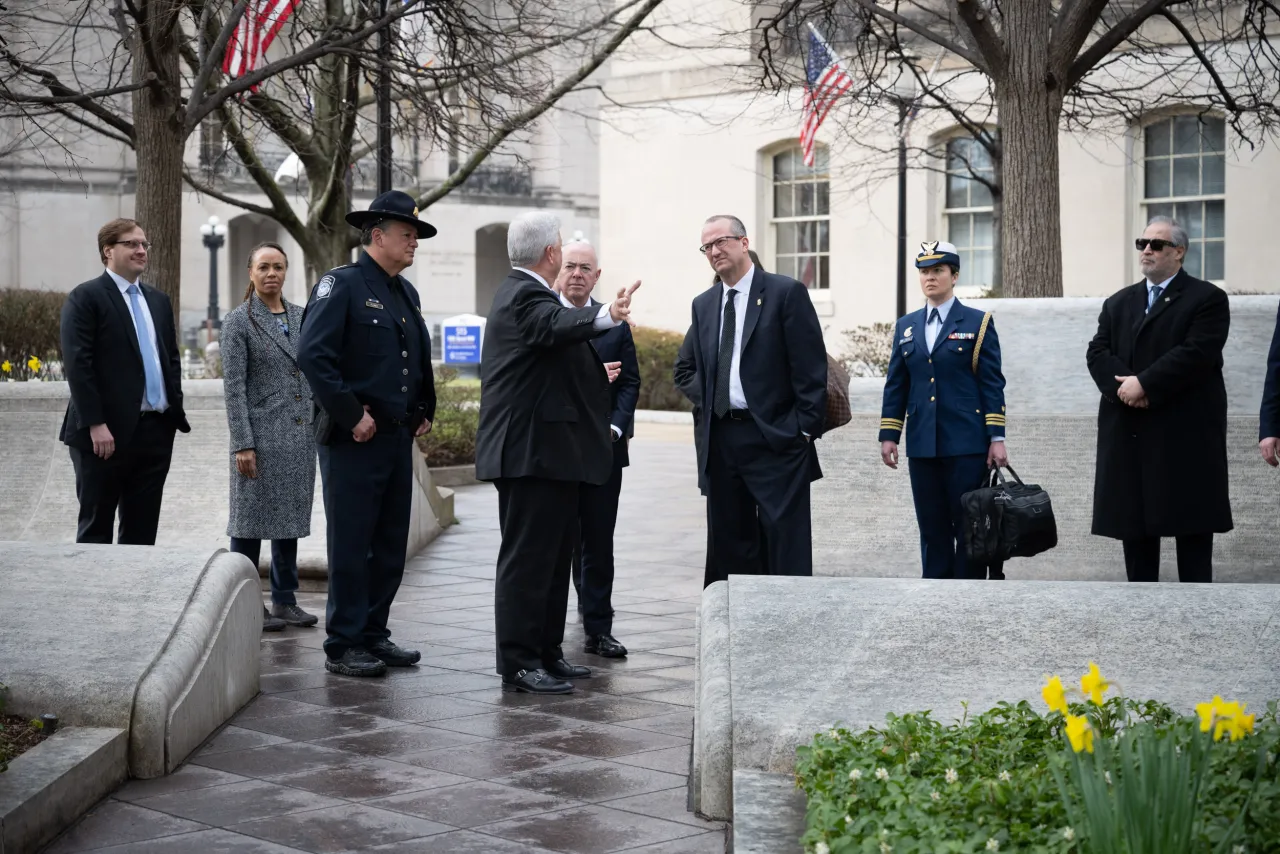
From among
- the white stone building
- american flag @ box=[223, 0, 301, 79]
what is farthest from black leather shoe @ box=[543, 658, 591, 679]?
the white stone building

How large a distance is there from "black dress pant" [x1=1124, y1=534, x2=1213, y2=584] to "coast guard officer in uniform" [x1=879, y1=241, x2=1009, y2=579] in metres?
0.87

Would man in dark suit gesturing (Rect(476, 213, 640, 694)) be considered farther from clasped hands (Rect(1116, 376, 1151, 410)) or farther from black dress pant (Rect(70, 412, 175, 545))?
clasped hands (Rect(1116, 376, 1151, 410))

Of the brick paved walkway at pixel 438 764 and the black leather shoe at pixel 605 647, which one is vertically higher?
the black leather shoe at pixel 605 647

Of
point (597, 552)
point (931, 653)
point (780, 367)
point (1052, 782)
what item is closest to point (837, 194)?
point (597, 552)

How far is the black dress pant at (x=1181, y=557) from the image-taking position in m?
8.04

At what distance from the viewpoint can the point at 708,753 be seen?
4.69 m

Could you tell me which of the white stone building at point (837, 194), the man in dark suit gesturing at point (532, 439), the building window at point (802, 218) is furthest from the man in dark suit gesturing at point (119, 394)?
the building window at point (802, 218)

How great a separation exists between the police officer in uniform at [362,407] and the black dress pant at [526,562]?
2.22ft

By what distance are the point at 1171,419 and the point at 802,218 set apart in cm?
1995

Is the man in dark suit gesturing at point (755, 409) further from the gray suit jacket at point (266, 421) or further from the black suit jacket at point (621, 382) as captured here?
the gray suit jacket at point (266, 421)

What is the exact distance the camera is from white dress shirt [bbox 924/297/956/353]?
777 centimetres

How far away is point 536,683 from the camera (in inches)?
263

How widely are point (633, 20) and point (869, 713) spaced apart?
10038 millimetres

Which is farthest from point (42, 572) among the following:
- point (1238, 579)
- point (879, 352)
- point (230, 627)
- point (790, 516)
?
point (879, 352)
